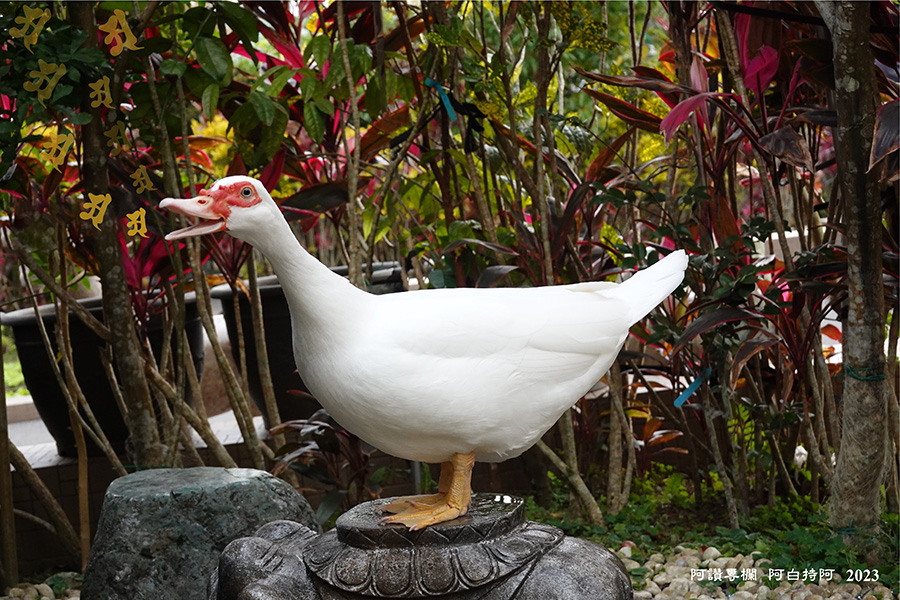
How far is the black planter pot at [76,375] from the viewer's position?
11.6 feet

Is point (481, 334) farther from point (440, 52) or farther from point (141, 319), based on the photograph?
point (141, 319)

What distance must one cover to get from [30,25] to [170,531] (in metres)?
1.39

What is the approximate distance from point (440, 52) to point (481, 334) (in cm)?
149

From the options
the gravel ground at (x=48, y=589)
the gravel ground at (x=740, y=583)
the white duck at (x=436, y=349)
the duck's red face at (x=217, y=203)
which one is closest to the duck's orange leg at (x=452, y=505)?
the white duck at (x=436, y=349)

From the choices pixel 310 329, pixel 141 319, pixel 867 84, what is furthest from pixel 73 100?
pixel 867 84

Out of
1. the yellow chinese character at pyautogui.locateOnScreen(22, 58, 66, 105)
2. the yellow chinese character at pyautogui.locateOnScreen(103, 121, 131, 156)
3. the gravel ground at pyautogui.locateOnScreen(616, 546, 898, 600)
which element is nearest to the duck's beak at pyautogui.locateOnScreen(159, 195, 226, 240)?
the yellow chinese character at pyautogui.locateOnScreen(22, 58, 66, 105)

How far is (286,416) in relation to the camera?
382 cm

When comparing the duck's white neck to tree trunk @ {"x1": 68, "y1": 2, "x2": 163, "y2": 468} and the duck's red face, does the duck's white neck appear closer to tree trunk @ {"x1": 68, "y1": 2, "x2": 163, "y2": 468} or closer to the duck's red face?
the duck's red face

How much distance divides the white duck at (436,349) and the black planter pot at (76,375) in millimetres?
2088

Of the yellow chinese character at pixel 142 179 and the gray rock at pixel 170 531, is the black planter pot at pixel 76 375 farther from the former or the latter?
the gray rock at pixel 170 531

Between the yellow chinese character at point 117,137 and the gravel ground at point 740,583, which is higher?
the yellow chinese character at point 117,137

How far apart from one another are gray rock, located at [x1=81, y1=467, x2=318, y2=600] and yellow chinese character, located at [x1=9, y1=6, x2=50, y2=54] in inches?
48.1

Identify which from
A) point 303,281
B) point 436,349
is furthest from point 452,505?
point 303,281

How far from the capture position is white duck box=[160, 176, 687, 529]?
1.65 meters
